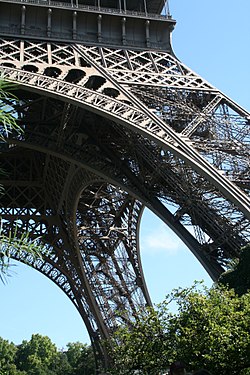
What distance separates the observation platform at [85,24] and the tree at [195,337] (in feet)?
36.1

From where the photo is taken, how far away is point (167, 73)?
19641mm

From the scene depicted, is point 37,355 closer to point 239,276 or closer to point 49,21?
point 49,21

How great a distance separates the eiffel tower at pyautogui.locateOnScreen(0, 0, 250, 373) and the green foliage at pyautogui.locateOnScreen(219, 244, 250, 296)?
2.36 feet

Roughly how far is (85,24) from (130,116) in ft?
20.8

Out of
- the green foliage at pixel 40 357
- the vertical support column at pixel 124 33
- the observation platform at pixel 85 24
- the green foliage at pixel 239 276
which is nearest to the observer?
the green foliage at pixel 239 276

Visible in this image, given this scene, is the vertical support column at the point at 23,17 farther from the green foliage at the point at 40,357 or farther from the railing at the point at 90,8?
the green foliage at the point at 40,357

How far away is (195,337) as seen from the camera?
12461 mm

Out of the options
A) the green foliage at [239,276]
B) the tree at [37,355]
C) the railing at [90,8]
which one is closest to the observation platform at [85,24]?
the railing at [90,8]

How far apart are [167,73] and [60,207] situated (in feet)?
44.1

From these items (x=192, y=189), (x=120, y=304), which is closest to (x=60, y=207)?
(x=120, y=304)

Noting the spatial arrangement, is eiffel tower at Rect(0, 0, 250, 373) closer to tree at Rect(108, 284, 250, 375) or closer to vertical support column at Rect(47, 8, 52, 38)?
vertical support column at Rect(47, 8, 52, 38)

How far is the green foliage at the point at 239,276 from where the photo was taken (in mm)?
15312

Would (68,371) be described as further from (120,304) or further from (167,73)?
(167,73)

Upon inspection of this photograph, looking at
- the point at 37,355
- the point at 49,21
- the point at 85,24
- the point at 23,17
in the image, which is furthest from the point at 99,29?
the point at 37,355
